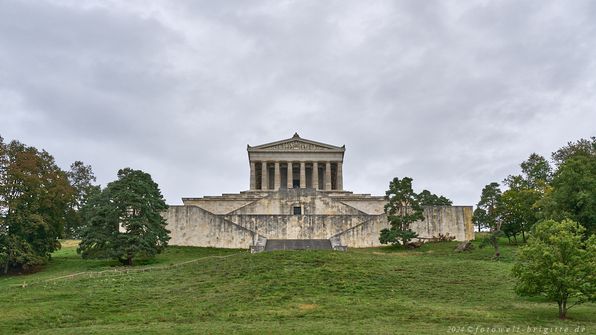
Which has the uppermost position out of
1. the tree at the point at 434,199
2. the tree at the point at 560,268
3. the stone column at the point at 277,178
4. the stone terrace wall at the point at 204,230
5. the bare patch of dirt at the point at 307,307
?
the stone column at the point at 277,178

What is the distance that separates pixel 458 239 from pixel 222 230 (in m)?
20.4

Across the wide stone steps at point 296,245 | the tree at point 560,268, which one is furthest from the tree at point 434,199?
the tree at point 560,268

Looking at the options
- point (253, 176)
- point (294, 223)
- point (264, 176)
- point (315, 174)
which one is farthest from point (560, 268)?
point (253, 176)

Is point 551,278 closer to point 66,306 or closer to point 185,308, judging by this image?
point 185,308

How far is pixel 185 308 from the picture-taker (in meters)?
22.6

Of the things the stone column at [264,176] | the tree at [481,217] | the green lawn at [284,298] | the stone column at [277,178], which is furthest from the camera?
the stone column at [264,176]

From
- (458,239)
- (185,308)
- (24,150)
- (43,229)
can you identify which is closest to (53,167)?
(24,150)

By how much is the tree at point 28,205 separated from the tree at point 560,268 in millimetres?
29910

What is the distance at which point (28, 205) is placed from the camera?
38.4 meters

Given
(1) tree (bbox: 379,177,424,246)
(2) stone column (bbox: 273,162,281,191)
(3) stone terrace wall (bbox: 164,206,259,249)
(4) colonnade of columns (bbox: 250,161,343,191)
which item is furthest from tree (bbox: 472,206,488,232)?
(2) stone column (bbox: 273,162,281,191)

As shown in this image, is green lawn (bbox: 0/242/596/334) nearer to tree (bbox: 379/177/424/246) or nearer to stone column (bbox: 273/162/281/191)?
tree (bbox: 379/177/424/246)

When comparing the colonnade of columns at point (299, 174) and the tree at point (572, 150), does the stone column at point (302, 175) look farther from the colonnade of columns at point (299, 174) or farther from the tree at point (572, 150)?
the tree at point (572, 150)

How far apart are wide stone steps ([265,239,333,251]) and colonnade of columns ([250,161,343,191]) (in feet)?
88.0

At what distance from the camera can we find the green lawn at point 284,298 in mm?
19297
